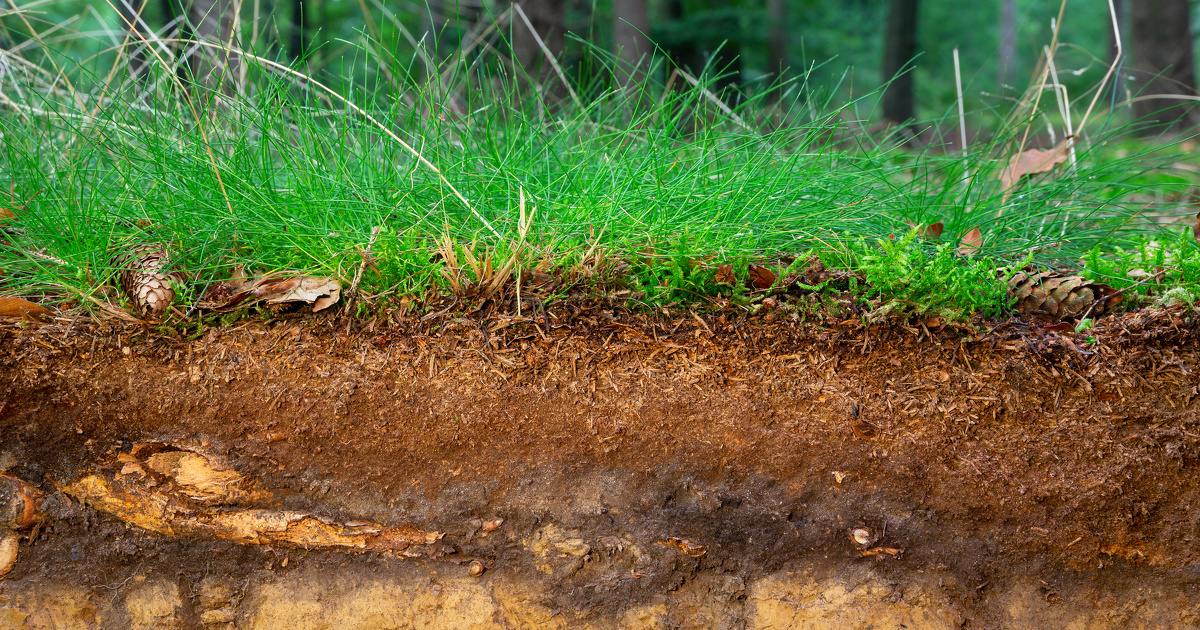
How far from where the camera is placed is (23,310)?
56.7 inches

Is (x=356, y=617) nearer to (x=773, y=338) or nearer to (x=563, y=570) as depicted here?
(x=563, y=570)

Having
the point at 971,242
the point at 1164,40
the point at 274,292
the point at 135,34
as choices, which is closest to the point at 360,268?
the point at 274,292

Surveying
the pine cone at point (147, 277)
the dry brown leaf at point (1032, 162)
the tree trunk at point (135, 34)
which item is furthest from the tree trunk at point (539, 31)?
the pine cone at point (147, 277)

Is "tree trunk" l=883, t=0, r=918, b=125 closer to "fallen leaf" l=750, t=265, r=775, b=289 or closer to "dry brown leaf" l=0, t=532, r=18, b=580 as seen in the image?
"fallen leaf" l=750, t=265, r=775, b=289

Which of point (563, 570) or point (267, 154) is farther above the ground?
point (267, 154)

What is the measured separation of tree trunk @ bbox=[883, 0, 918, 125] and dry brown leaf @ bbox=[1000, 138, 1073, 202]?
21.8 ft

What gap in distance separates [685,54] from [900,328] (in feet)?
27.6

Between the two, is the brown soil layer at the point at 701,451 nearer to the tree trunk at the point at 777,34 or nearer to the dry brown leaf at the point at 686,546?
the dry brown leaf at the point at 686,546

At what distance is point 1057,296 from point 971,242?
285mm

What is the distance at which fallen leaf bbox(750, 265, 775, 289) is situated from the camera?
1.36m

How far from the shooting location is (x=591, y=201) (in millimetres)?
1430

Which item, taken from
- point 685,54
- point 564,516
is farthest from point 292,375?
point 685,54

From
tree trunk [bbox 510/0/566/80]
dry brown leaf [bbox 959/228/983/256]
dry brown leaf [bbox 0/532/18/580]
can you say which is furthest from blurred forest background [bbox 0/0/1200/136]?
dry brown leaf [bbox 0/532/18/580]

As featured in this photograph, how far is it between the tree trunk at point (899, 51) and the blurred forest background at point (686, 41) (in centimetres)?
2
